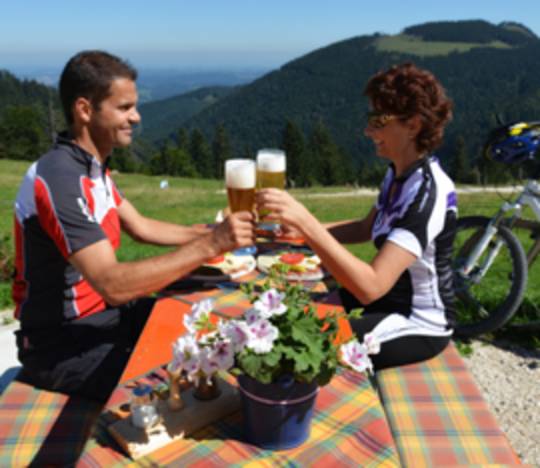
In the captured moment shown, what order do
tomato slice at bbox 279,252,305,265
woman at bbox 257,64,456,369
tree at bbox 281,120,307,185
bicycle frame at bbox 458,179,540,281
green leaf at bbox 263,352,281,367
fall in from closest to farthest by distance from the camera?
green leaf at bbox 263,352,281,367
woman at bbox 257,64,456,369
tomato slice at bbox 279,252,305,265
bicycle frame at bbox 458,179,540,281
tree at bbox 281,120,307,185

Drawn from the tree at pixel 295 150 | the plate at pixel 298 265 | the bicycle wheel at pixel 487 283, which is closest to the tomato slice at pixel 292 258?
the plate at pixel 298 265

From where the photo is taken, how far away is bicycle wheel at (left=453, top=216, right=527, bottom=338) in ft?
15.4

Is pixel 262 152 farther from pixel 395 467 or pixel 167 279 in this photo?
pixel 395 467

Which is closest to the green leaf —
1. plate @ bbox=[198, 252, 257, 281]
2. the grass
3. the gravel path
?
plate @ bbox=[198, 252, 257, 281]

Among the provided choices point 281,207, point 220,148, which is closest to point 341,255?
point 281,207

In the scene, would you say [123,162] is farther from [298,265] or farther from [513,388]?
[298,265]

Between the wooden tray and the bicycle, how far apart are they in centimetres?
361

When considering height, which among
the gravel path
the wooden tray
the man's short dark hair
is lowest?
the gravel path

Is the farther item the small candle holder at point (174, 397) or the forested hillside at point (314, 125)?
the forested hillside at point (314, 125)

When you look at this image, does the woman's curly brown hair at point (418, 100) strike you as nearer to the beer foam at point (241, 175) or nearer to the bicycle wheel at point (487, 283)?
the beer foam at point (241, 175)

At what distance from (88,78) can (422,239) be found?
1.97 m

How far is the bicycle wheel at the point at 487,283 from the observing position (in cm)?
470

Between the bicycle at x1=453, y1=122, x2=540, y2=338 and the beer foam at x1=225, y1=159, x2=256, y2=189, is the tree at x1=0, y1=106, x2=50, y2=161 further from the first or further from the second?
Answer: the beer foam at x1=225, y1=159, x2=256, y2=189

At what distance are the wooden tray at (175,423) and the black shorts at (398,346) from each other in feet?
4.63
